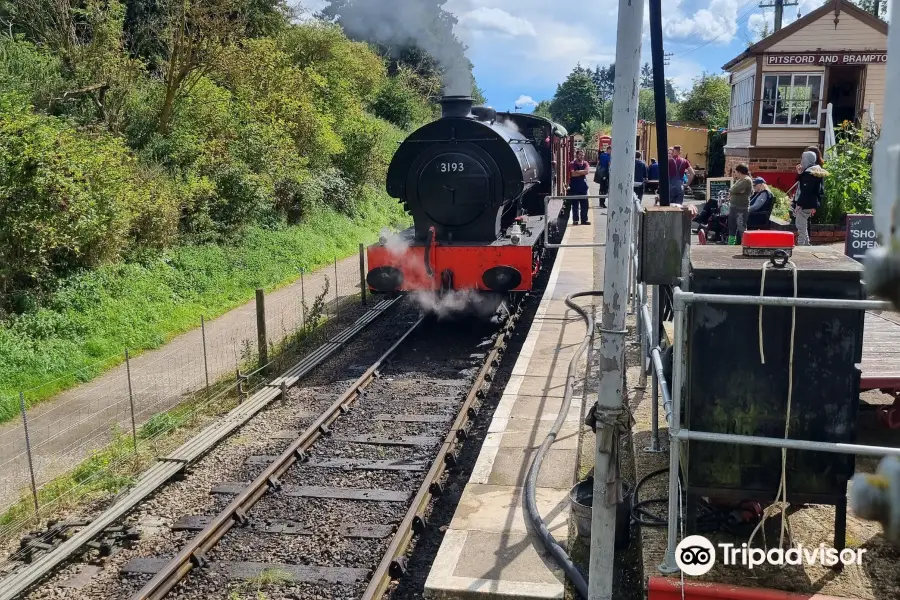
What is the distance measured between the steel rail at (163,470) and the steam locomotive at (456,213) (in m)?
1.50

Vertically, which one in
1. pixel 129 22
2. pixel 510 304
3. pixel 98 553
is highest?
pixel 129 22

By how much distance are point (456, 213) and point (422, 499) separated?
532 centimetres

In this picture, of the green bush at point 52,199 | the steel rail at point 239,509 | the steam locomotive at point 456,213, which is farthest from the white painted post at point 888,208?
the green bush at point 52,199

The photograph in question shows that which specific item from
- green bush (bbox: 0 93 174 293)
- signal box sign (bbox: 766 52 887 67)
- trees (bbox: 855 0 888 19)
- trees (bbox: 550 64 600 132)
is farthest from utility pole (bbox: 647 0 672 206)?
trees (bbox: 550 64 600 132)

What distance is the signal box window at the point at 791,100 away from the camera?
19.2 m

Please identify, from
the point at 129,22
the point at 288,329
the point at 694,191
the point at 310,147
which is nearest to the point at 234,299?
the point at 288,329

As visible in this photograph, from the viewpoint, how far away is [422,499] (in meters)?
5.89

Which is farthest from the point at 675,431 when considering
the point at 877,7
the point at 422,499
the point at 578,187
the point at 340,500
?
the point at 877,7

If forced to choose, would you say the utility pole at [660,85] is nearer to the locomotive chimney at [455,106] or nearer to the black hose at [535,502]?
the black hose at [535,502]

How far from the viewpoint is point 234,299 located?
1357 centimetres

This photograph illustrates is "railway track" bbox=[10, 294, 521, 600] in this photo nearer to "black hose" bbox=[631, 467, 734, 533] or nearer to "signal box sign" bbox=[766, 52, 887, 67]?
"black hose" bbox=[631, 467, 734, 533]

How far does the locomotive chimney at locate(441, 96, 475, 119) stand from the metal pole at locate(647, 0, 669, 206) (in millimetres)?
6089

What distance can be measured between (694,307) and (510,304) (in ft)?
26.3

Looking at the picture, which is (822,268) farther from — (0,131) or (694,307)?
(0,131)
